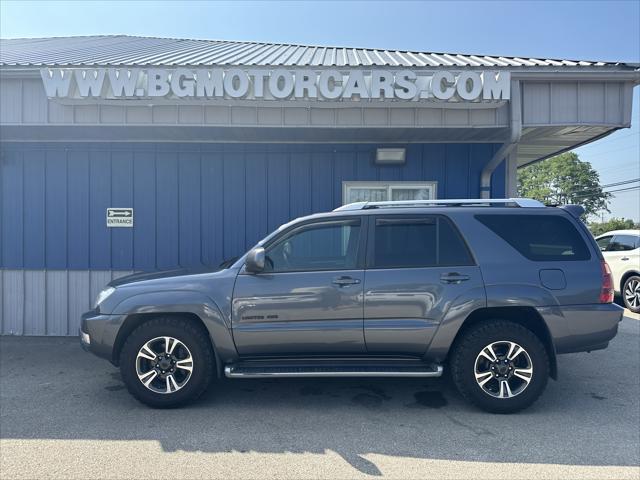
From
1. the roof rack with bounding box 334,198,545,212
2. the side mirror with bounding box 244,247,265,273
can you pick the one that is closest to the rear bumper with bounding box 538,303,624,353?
the roof rack with bounding box 334,198,545,212

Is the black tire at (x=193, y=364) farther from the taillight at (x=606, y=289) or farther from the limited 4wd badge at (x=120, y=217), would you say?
the taillight at (x=606, y=289)

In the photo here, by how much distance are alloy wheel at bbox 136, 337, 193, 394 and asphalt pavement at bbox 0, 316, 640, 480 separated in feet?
0.86

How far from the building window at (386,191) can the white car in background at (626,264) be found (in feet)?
19.0

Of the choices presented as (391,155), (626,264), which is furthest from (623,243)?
(391,155)

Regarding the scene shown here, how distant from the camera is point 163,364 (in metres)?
4.26

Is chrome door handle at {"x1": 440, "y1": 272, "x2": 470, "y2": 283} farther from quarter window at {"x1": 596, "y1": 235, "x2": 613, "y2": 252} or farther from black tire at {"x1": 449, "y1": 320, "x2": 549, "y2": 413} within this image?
quarter window at {"x1": 596, "y1": 235, "x2": 613, "y2": 252}

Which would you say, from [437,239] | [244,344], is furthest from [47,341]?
[437,239]

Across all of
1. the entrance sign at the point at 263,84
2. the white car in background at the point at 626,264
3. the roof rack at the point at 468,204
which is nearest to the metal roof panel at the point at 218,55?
the entrance sign at the point at 263,84

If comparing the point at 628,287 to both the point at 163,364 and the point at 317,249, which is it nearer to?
the point at 317,249

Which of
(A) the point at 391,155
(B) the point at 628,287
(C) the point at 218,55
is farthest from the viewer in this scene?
(B) the point at 628,287

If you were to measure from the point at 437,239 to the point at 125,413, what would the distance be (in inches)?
134

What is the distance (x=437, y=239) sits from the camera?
432 centimetres

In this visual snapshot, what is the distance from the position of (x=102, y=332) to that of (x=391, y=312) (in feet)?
9.13

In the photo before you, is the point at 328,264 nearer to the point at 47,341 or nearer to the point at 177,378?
the point at 177,378
